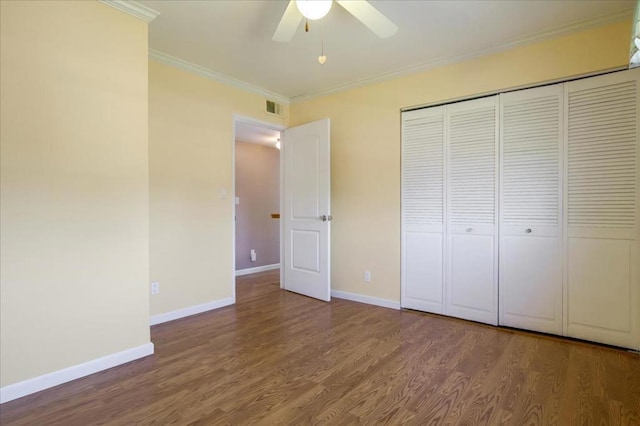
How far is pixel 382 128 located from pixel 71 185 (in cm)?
284

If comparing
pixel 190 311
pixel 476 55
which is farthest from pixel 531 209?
pixel 190 311

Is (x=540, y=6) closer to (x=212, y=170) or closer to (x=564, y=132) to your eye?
(x=564, y=132)

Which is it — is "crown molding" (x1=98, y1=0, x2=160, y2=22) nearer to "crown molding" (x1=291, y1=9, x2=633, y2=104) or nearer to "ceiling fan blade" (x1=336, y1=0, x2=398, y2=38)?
"ceiling fan blade" (x1=336, y1=0, x2=398, y2=38)

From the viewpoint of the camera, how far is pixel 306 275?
4.02 m

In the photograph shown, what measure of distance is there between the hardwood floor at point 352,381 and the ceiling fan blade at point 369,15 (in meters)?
2.16

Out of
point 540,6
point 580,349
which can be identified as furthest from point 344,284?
point 540,6

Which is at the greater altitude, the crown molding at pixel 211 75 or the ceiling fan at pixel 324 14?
the crown molding at pixel 211 75

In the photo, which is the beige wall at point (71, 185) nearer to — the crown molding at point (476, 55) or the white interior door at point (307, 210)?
the white interior door at point (307, 210)

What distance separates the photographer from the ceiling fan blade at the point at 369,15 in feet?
6.00

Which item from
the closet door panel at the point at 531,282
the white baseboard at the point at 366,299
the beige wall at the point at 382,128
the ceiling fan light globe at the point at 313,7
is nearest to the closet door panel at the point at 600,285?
the closet door panel at the point at 531,282

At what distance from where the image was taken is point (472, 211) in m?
3.07

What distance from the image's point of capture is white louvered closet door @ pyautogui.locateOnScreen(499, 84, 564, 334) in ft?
8.80

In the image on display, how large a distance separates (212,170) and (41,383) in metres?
2.20

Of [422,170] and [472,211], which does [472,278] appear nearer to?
[472,211]
